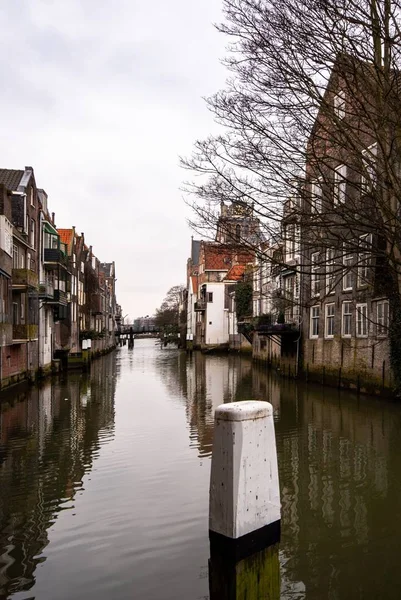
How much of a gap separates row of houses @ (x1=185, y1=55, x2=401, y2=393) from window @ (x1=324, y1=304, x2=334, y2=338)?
52mm

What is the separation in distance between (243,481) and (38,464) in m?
8.05

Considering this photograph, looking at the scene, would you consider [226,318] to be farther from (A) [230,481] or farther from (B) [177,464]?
(A) [230,481]

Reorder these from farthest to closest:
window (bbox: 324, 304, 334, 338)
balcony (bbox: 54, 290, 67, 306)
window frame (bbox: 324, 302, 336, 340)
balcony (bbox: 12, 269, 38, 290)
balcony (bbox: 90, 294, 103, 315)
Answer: balcony (bbox: 90, 294, 103, 315)
balcony (bbox: 54, 290, 67, 306)
window (bbox: 324, 304, 334, 338)
window frame (bbox: 324, 302, 336, 340)
balcony (bbox: 12, 269, 38, 290)

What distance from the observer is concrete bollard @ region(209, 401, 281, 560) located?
4164mm

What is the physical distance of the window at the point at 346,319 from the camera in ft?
83.1

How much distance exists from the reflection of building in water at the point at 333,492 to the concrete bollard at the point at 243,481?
155 cm

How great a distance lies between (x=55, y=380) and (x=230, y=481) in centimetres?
2850

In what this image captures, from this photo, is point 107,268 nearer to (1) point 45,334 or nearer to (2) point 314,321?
(1) point 45,334

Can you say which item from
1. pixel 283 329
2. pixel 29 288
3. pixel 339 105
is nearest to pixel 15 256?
pixel 29 288

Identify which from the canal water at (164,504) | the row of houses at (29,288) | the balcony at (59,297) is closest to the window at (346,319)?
the canal water at (164,504)

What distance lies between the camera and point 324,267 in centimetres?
1056

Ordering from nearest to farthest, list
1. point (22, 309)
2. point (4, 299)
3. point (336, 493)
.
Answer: point (336, 493) → point (4, 299) → point (22, 309)

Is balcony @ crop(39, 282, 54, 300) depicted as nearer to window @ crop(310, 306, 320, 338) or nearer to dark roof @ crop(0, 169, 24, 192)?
dark roof @ crop(0, 169, 24, 192)

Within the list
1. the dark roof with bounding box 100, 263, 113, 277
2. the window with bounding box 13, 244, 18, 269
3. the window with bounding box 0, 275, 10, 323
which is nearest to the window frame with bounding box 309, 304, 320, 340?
the window with bounding box 0, 275, 10, 323
